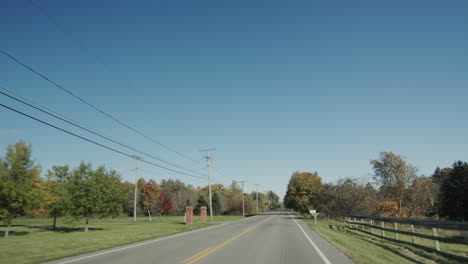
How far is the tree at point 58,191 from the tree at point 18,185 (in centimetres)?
273

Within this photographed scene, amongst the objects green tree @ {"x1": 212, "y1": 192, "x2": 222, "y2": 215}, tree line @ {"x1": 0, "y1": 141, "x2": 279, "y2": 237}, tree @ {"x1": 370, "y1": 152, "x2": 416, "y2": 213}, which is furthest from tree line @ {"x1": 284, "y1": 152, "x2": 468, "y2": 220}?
green tree @ {"x1": 212, "y1": 192, "x2": 222, "y2": 215}

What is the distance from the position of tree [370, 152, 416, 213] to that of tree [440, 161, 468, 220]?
36.0 feet

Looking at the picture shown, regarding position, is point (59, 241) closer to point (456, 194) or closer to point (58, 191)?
point (58, 191)

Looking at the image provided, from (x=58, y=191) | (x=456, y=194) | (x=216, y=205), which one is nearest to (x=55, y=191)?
(x=58, y=191)

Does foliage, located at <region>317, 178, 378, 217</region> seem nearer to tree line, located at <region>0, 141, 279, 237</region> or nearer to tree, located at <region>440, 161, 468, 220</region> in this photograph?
tree, located at <region>440, 161, 468, 220</region>

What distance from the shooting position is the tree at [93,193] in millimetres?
26375

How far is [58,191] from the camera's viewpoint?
27500 millimetres

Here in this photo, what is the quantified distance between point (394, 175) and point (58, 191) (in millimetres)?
41567

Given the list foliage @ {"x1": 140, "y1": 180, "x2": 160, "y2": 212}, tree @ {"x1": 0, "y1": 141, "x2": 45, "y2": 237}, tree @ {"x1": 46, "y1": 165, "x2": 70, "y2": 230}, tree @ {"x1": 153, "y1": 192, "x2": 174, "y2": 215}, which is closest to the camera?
tree @ {"x1": 0, "y1": 141, "x2": 45, "y2": 237}

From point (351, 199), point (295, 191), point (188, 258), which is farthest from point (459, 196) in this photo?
point (188, 258)

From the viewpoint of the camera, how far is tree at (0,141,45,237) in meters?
20.6

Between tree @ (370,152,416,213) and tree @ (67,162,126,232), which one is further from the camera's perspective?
tree @ (370,152,416,213)

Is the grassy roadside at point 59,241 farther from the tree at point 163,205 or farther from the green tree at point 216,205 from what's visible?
the green tree at point 216,205

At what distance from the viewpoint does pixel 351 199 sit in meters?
38.0
